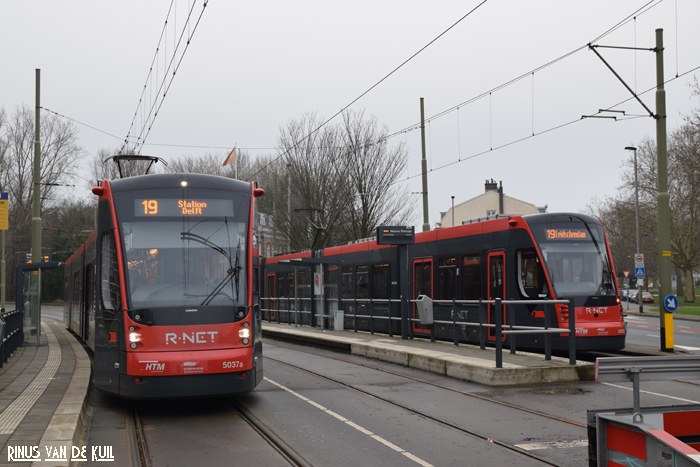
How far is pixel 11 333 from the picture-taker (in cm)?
1745

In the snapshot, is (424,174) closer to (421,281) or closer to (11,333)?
(421,281)

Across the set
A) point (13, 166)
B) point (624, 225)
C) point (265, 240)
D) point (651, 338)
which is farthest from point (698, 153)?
point (13, 166)

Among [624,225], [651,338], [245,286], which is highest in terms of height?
[624,225]

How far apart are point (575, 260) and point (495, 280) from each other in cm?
190

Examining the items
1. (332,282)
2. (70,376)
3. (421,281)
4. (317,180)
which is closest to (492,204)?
(317,180)

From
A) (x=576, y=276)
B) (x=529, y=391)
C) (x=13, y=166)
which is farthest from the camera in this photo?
(x=13, y=166)

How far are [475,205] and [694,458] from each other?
77838 millimetres

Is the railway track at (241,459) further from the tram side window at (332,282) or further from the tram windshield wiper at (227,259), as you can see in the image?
the tram side window at (332,282)

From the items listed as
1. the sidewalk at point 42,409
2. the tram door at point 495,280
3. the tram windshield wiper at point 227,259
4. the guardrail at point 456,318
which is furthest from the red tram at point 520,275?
the sidewalk at point 42,409

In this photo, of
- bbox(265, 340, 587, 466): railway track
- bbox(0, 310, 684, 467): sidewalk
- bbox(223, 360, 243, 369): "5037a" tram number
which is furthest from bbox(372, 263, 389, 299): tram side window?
bbox(223, 360, 243, 369): "5037a" tram number

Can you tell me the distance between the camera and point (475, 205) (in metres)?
81.6

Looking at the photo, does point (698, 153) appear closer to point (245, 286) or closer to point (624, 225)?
point (624, 225)

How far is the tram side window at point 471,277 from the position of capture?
18.8m

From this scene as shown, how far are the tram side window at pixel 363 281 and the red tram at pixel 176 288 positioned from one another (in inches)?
574
